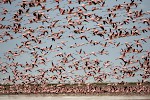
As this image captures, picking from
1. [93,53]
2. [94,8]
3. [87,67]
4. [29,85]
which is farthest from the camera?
[29,85]

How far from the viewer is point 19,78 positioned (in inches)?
1288

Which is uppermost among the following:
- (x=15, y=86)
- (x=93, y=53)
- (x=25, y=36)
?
(x=25, y=36)

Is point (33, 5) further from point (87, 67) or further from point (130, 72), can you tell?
point (130, 72)

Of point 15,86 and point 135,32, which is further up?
point 135,32

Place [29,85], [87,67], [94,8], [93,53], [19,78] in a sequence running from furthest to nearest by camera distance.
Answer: [29,85], [19,78], [87,67], [93,53], [94,8]

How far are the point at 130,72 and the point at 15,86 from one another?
49.7 feet

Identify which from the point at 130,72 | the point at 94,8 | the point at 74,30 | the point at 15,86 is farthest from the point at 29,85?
the point at 94,8

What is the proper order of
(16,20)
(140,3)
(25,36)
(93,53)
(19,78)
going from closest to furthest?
(140,3) → (16,20) → (25,36) → (93,53) → (19,78)

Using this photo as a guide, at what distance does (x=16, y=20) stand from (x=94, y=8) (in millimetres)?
5862

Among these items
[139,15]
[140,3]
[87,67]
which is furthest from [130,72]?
[140,3]

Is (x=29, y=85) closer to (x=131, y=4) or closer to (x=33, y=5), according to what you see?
(x=33, y=5)

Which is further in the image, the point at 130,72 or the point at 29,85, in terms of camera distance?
the point at 29,85

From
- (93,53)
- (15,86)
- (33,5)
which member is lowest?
(15,86)

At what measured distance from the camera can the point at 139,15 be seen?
63.2 feet
